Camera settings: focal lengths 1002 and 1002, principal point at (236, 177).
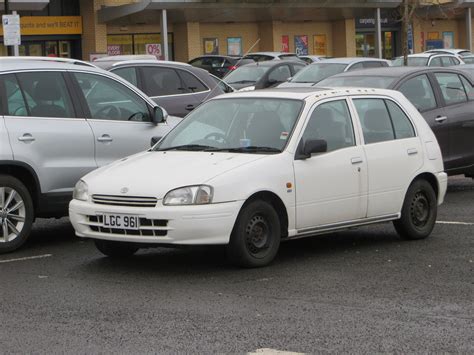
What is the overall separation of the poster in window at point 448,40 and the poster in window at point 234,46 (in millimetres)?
14666

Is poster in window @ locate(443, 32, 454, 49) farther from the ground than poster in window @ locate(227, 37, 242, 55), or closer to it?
farther from the ground

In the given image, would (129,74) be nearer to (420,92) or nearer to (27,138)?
(420,92)

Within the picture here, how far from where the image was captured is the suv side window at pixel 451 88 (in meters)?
13.3

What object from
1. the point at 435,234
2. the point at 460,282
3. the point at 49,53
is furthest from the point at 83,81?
the point at 49,53

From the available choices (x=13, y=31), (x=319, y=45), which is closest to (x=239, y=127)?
(x=13, y=31)

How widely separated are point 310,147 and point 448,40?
4915cm

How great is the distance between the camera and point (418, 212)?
9.85 meters

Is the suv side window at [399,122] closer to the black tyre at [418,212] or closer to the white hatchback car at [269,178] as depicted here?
the white hatchback car at [269,178]

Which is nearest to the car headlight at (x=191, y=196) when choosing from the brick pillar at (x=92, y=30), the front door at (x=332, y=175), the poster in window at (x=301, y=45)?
the front door at (x=332, y=175)

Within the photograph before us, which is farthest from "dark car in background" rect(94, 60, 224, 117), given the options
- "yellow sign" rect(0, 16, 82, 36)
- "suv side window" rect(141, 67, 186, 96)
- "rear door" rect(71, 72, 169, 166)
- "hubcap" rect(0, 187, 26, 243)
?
"yellow sign" rect(0, 16, 82, 36)

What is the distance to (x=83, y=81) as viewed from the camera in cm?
1040

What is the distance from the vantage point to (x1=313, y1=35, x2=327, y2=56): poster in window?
1953 inches

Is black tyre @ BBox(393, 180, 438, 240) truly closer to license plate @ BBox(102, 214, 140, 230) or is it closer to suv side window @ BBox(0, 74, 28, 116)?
license plate @ BBox(102, 214, 140, 230)

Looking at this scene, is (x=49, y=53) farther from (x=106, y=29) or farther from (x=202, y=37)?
(x=202, y=37)
